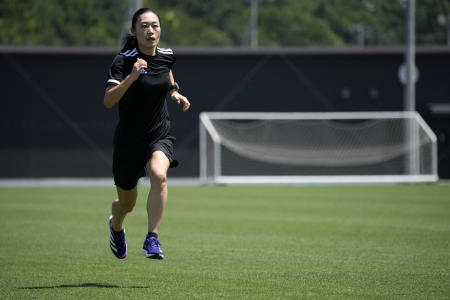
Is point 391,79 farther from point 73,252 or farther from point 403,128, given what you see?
point 73,252

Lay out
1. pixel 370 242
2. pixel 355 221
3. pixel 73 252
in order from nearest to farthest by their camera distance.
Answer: pixel 73 252
pixel 370 242
pixel 355 221

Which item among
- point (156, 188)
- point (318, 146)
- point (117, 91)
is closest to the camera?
point (117, 91)

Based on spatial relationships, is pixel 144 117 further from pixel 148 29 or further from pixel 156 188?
pixel 148 29

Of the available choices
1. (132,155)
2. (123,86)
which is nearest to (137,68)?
(123,86)

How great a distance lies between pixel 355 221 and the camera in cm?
1414

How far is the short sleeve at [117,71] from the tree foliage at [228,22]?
4116cm

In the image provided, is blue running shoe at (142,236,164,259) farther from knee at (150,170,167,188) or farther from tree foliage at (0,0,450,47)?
tree foliage at (0,0,450,47)

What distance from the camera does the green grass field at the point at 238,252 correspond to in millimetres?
7195

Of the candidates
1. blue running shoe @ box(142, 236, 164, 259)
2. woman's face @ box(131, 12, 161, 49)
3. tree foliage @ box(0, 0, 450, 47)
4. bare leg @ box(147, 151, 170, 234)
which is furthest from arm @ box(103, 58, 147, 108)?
tree foliage @ box(0, 0, 450, 47)

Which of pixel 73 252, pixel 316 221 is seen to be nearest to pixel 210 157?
pixel 316 221

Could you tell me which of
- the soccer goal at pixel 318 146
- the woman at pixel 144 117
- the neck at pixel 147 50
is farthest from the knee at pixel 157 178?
the soccer goal at pixel 318 146

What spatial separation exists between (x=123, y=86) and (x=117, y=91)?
0.29ft

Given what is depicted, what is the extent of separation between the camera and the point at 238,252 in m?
9.90

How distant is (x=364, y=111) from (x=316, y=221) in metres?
18.9
